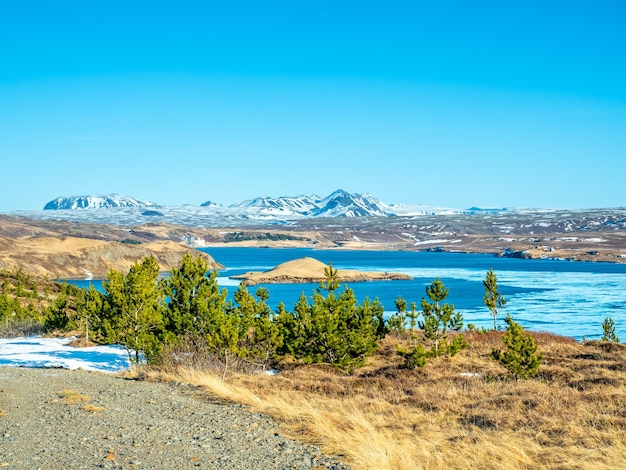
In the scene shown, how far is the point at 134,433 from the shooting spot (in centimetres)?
937

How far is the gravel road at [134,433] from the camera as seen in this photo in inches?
320

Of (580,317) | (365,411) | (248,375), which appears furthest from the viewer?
(580,317)

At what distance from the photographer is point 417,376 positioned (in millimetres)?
22656

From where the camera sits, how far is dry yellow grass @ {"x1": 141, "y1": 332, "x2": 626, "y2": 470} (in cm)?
902

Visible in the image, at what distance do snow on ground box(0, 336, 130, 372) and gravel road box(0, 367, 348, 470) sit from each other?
38.0 feet

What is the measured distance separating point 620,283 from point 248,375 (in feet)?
313

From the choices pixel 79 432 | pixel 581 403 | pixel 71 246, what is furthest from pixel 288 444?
pixel 71 246

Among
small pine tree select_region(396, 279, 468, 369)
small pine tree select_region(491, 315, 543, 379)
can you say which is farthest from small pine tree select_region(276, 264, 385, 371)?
small pine tree select_region(491, 315, 543, 379)

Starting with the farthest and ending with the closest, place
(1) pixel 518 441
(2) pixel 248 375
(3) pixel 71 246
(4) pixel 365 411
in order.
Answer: (3) pixel 71 246 < (2) pixel 248 375 < (4) pixel 365 411 < (1) pixel 518 441

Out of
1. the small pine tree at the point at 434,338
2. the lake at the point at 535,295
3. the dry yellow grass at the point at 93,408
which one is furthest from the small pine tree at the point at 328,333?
the lake at the point at 535,295

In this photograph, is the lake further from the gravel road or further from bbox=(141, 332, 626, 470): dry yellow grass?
the gravel road

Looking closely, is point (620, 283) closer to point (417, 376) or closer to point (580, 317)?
point (580, 317)

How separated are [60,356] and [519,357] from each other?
62.9 ft

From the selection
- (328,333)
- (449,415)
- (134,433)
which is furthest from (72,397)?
(328,333)
